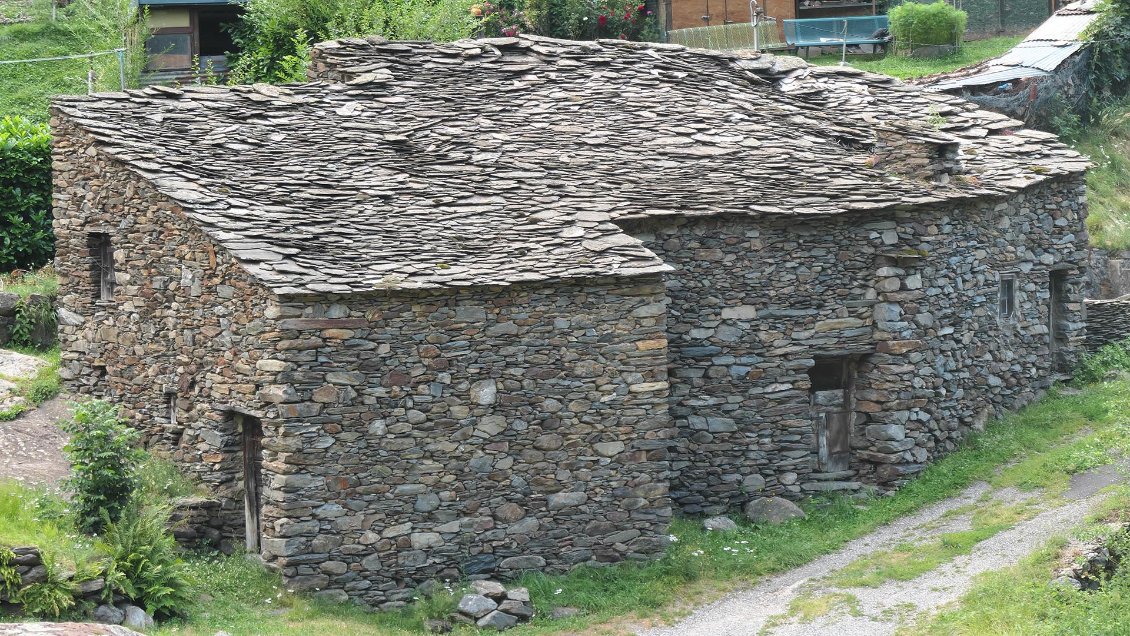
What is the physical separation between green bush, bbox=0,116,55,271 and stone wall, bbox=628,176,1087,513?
8991mm

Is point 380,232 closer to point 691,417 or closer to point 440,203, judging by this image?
point 440,203

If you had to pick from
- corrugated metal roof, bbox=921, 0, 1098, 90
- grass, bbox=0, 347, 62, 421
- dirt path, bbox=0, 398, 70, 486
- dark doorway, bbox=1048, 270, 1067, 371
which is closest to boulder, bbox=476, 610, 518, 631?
dirt path, bbox=0, 398, 70, 486

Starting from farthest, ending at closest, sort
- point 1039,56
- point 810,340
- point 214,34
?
point 214,34 < point 1039,56 < point 810,340

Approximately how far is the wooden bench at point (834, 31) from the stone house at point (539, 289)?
A: 1059cm

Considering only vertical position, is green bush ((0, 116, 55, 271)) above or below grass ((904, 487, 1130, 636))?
above

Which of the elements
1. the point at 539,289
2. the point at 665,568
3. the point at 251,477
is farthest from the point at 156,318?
the point at 665,568

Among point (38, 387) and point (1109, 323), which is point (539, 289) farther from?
point (1109, 323)

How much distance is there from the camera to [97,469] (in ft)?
41.9

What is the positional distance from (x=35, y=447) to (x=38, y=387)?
5.11ft

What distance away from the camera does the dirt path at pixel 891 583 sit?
13.0 m

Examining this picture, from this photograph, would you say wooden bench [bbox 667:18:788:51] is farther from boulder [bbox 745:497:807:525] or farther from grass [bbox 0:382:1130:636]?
boulder [bbox 745:497:807:525]

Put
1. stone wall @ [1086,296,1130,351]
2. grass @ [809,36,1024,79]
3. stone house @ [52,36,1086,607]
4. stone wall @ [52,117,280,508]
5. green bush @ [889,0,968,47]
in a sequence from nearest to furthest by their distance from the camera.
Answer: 1. stone house @ [52,36,1086,607]
2. stone wall @ [52,117,280,508]
3. stone wall @ [1086,296,1130,351]
4. grass @ [809,36,1024,79]
5. green bush @ [889,0,968,47]

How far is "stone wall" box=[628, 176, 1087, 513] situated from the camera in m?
16.0

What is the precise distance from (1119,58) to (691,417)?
16149 millimetres
